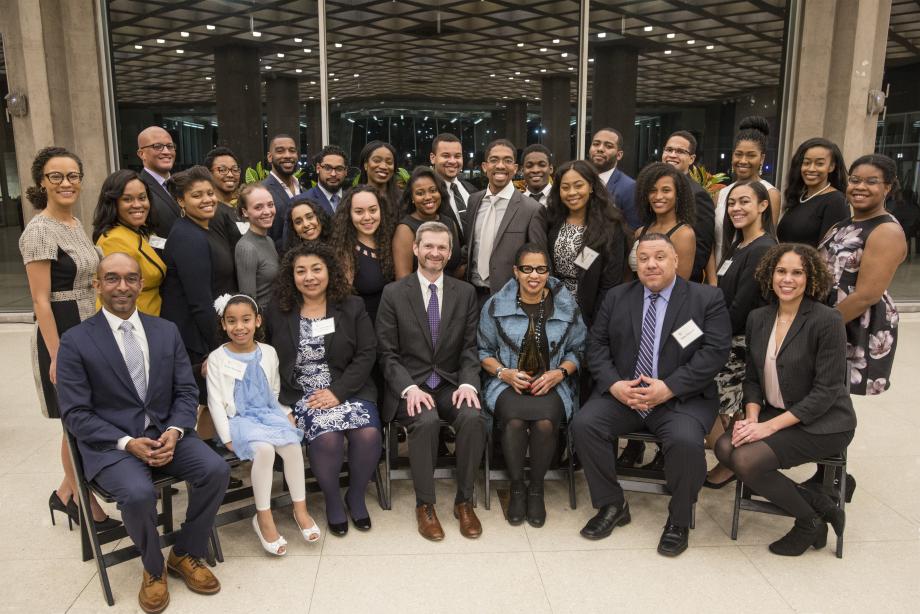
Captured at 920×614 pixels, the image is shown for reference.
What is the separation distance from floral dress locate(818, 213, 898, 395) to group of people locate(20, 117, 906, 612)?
0.01 m

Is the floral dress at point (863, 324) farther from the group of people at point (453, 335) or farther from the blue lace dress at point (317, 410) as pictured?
the blue lace dress at point (317, 410)

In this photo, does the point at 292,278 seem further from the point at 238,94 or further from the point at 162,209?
the point at 238,94

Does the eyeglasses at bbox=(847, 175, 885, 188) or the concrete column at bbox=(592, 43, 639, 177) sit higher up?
the concrete column at bbox=(592, 43, 639, 177)

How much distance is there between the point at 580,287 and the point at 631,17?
17.9ft

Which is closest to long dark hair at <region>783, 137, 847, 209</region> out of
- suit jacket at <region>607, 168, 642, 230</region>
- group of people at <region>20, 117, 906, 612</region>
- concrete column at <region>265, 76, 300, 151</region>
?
group of people at <region>20, 117, 906, 612</region>

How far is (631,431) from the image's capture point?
10.00 ft

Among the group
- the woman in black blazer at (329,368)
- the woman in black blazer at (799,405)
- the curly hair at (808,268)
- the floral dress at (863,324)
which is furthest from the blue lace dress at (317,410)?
the floral dress at (863,324)

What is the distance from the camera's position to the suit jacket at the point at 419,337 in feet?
10.8

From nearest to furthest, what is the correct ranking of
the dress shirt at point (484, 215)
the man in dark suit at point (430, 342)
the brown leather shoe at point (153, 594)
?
the brown leather shoe at point (153, 594) → the man in dark suit at point (430, 342) → the dress shirt at point (484, 215)

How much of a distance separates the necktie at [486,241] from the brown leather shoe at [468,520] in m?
1.33

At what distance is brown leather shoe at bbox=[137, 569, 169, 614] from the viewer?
2.37 m

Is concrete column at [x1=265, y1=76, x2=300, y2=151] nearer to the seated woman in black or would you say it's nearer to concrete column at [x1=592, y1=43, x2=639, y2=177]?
concrete column at [x1=592, y1=43, x2=639, y2=177]

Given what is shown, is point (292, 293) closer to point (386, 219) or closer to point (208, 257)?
point (208, 257)

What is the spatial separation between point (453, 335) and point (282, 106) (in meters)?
5.39
